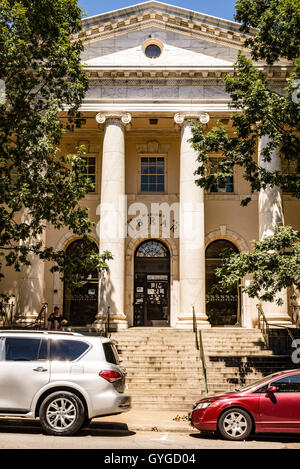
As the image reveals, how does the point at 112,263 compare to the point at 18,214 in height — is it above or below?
below

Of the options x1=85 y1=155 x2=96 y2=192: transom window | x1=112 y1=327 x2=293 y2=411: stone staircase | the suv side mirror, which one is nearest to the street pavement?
the suv side mirror

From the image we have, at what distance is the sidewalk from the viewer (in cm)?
1086

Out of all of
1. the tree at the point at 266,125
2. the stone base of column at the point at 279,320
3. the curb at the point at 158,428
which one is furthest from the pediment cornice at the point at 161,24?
the curb at the point at 158,428

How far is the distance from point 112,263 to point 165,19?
11022 millimetres

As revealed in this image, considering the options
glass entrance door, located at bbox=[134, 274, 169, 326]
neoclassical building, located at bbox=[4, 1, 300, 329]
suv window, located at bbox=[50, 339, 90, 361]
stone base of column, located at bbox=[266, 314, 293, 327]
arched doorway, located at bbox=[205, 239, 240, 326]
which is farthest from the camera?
glass entrance door, located at bbox=[134, 274, 169, 326]

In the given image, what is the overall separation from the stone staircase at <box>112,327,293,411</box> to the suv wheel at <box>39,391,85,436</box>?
16.9 feet

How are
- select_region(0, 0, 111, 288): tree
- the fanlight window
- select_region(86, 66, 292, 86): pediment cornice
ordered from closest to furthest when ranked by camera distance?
select_region(0, 0, 111, 288): tree < select_region(86, 66, 292, 86): pediment cornice < the fanlight window

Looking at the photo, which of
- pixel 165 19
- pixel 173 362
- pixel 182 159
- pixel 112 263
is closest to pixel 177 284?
pixel 112 263

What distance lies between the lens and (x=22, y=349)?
961cm

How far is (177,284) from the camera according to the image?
79.2 ft

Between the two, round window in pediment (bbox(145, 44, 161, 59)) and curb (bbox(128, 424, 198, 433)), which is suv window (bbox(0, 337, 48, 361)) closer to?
A: curb (bbox(128, 424, 198, 433))

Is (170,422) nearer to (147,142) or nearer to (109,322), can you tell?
(109,322)

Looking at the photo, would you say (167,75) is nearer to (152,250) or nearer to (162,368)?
(152,250)

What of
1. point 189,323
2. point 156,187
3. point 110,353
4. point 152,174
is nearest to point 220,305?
point 189,323
